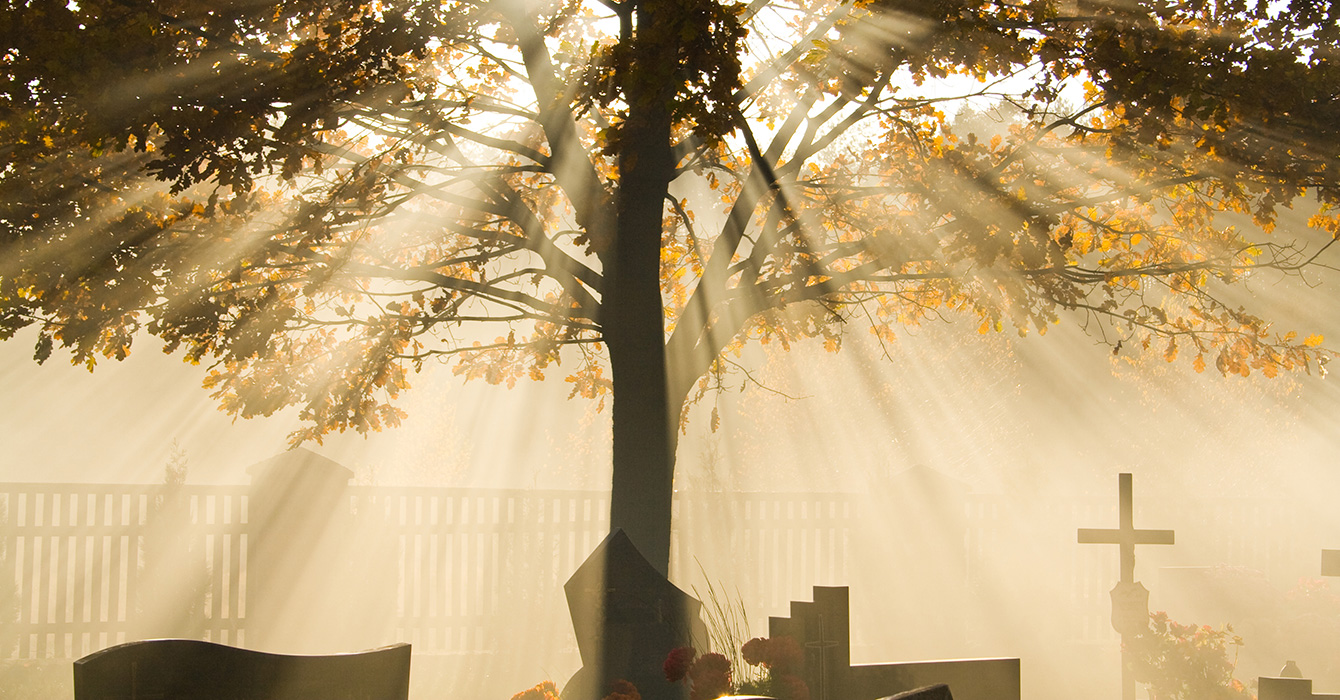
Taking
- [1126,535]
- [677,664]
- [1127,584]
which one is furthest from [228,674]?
[1126,535]

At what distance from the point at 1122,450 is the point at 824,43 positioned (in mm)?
20347

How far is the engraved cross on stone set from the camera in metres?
7.33

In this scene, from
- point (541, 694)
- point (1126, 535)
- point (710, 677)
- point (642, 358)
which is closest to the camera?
point (710, 677)

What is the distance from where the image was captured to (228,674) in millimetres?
4402

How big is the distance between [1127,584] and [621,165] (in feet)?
16.6

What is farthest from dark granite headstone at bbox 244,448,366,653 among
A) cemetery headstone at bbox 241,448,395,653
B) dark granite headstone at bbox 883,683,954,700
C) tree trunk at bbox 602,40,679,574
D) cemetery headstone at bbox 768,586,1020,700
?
dark granite headstone at bbox 883,683,954,700

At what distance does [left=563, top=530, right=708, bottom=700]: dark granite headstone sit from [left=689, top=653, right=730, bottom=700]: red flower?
37 centimetres

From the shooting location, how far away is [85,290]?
4.81m

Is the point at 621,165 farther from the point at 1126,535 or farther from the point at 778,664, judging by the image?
the point at 1126,535

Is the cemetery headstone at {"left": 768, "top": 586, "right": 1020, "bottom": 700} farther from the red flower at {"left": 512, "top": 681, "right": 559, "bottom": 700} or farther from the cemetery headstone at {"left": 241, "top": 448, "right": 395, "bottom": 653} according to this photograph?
the cemetery headstone at {"left": 241, "top": 448, "right": 395, "bottom": 653}

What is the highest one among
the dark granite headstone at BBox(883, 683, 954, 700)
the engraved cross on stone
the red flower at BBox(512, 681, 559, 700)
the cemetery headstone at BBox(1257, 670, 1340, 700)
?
the engraved cross on stone

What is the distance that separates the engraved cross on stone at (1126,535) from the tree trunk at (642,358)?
11.7ft

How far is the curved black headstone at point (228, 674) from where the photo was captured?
4.05 metres

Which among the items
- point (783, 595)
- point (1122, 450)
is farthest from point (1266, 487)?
point (783, 595)
